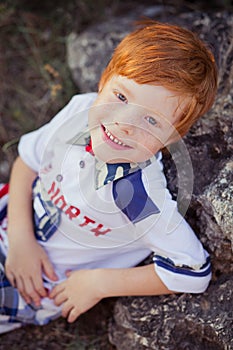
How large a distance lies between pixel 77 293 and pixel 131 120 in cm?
57

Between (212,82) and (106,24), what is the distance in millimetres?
1002

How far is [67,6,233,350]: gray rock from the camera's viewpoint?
1.63 m

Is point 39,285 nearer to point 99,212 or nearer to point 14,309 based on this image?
point 14,309

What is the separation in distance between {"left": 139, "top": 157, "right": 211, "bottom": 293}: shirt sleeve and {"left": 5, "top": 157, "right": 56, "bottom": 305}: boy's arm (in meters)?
0.35

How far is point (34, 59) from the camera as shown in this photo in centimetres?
260

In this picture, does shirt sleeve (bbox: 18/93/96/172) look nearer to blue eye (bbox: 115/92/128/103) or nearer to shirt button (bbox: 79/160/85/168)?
shirt button (bbox: 79/160/85/168)

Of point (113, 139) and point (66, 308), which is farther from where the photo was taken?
point (66, 308)

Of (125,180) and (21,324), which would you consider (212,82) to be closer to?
(125,180)

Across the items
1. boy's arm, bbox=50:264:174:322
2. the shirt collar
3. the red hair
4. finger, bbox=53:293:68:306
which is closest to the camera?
the red hair

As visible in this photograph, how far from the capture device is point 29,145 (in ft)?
6.14

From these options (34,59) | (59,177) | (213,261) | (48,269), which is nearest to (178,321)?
(213,261)

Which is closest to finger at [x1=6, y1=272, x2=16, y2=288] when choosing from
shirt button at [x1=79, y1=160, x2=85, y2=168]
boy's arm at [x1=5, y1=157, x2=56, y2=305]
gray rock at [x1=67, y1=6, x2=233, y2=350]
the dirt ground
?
boy's arm at [x1=5, y1=157, x2=56, y2=305]

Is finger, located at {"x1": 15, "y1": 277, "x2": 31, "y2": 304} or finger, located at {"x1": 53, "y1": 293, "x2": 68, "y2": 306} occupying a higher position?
finger, located at {"x1": 15, "y1": 277, "x2": 31, "y2": 304}

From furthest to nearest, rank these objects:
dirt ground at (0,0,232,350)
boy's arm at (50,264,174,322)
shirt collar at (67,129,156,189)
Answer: dirt ground at (0,0,232,350) → boy's arm at (50,264,174,322) → shirt collar at (67,129,156,189)
